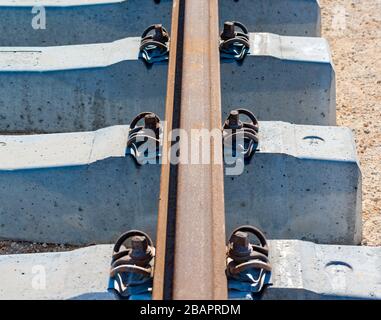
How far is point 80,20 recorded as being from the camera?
7441 millimetres

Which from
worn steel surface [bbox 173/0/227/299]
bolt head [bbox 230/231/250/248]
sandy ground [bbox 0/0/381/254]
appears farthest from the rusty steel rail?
sandy ground [bbox 0/0/381/254]

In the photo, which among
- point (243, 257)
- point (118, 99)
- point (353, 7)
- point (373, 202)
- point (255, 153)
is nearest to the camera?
point (243, 257)

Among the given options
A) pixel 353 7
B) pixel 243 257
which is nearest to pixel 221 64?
pixel 243 257

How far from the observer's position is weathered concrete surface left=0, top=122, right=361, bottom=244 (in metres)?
5.25

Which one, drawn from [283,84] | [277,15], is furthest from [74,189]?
[277,15]

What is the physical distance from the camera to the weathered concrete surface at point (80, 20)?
731 cm

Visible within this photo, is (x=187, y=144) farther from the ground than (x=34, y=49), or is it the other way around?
(x=34, y=49)

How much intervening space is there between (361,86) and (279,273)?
12.7ft

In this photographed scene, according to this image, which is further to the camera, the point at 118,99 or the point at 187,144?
the point at 118,99

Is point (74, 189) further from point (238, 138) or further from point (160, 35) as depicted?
point (160, 35)

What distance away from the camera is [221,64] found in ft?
20.5
